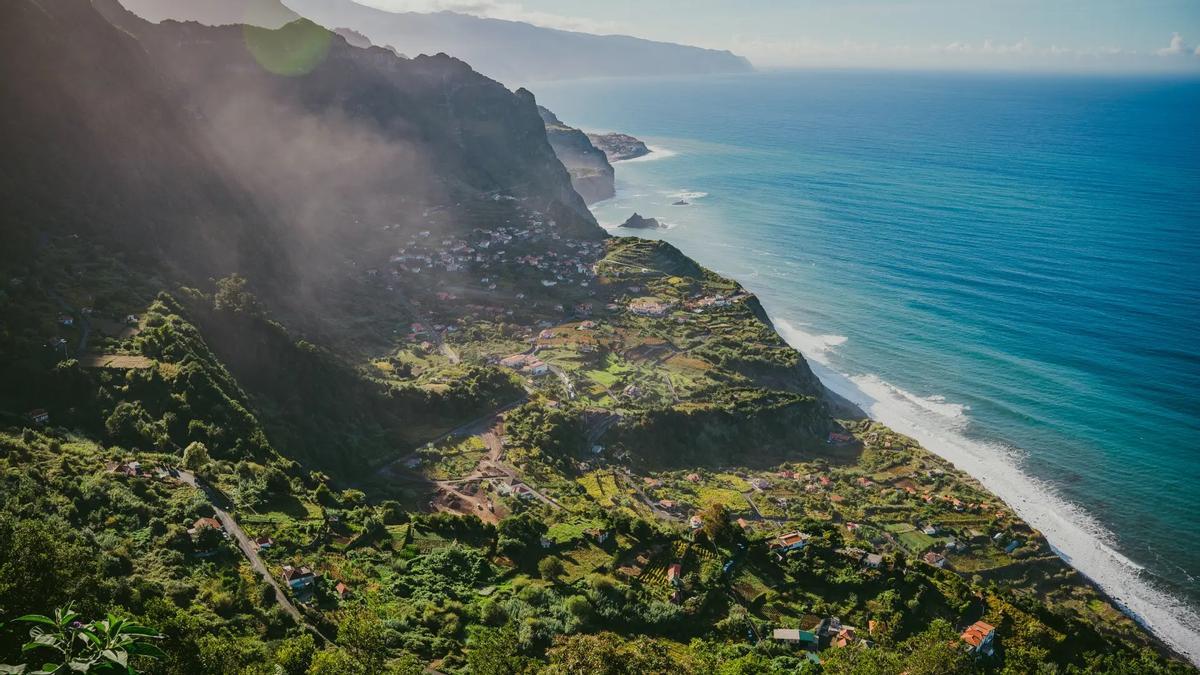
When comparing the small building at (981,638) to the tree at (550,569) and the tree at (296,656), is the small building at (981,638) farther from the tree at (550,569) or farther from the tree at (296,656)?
the tree at (296,656)

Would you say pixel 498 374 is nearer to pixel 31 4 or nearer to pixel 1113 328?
pixel 31 4

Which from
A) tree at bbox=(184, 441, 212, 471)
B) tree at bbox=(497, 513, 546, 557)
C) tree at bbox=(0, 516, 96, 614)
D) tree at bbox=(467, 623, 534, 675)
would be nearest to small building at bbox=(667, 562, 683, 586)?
tree at bbox=(497, 513, 546, 557)

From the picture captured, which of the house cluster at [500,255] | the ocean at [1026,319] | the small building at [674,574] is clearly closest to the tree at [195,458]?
the small building at [674,574]

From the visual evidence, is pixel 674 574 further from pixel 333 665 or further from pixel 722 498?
pixel 333 665

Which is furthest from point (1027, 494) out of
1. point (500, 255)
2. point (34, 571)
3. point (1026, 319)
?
point (500, 255)

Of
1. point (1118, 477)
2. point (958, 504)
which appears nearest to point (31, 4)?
point (958, 504)

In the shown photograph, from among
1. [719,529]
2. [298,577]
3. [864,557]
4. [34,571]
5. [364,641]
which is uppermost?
[34,571]
